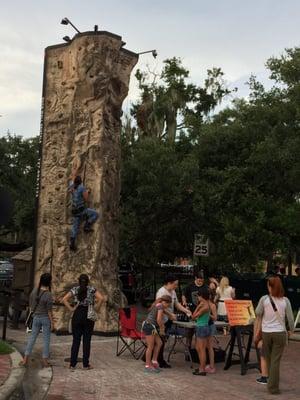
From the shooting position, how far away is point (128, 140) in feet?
77.1

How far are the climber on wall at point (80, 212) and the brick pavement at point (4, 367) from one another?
4890 mm

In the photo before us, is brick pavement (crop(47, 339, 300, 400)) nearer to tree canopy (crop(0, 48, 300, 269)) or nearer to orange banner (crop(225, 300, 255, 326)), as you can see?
orange banner (crop(225, 300, 255, 326))

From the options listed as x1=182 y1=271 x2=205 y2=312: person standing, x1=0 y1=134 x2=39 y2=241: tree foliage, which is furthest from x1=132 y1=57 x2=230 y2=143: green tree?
x1=182 y1=271 x2=205 y2=312: person standing

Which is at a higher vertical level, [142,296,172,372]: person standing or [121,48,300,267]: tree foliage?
[121,48,300,267]: tree foliage

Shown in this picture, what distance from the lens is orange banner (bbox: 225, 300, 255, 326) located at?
9555 mm

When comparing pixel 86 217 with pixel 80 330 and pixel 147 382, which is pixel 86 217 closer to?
pixel 80 330

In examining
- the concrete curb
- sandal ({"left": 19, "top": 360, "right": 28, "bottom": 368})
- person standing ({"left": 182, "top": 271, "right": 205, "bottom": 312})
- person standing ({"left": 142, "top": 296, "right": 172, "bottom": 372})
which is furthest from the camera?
person standing ({"left": 182, "top": 271, "right": 205, "bottom": 312})

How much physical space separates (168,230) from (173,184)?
2064 millimetres

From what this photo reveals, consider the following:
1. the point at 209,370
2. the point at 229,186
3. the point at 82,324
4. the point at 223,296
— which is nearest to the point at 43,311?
the point at 82,324

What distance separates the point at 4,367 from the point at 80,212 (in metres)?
5.91

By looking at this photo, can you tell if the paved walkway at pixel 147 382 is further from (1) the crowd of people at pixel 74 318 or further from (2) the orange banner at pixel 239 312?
(2) the orange banner at pixel 239 312

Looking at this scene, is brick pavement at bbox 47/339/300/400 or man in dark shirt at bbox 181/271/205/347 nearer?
brick pavement at bbox 47/339/300/400

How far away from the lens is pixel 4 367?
27.8 ft

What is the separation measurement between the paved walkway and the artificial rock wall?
3541 mm
